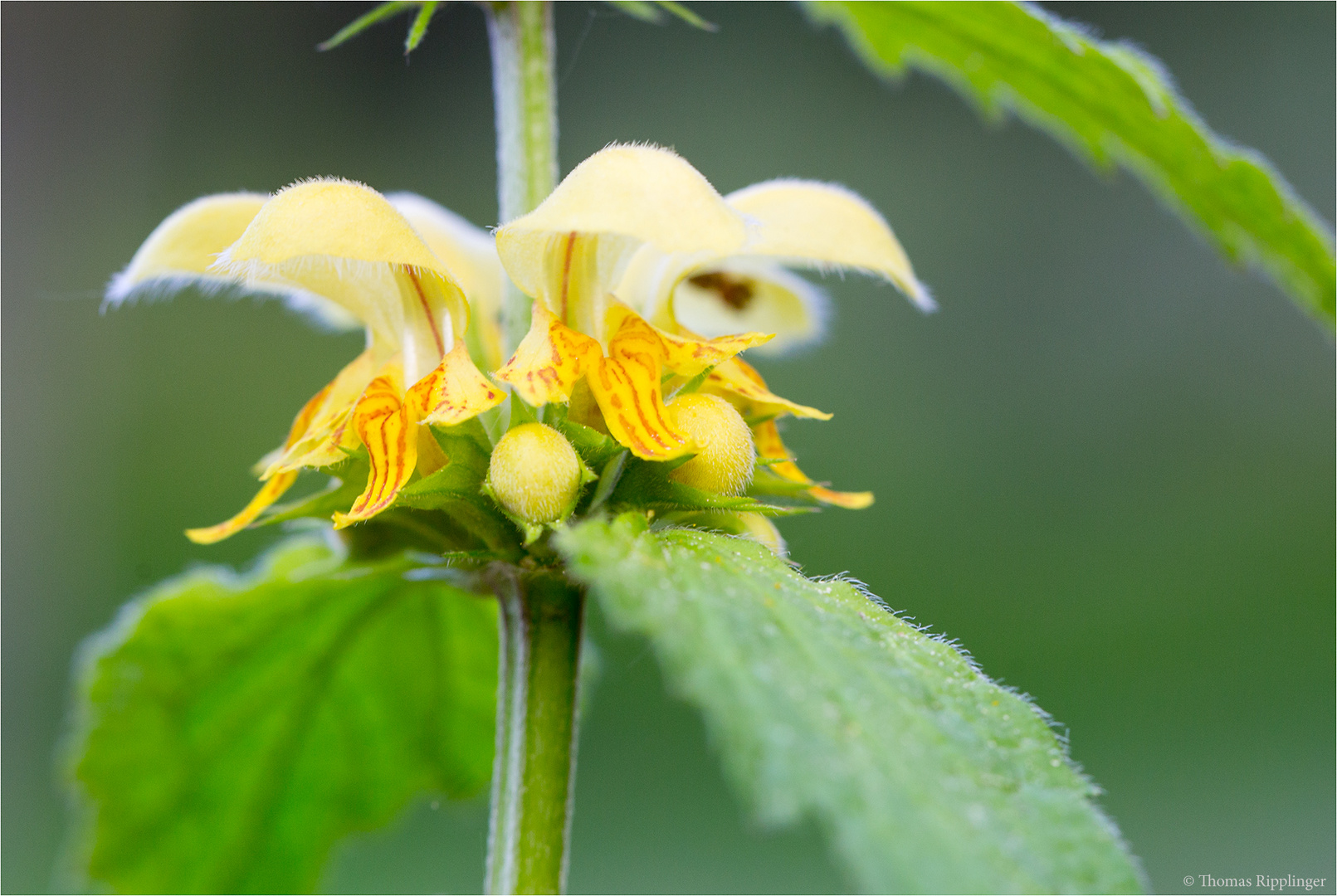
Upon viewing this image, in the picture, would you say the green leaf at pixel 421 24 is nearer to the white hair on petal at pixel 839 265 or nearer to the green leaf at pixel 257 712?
the white hair on petal at pixel 839 265

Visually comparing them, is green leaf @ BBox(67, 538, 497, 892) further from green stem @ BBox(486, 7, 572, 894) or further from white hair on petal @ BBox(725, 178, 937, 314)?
white hair on petal @ BBox(725, 178, 937, 314)

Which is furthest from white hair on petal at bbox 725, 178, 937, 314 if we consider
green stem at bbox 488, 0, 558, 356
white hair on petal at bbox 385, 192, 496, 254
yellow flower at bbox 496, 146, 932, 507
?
white hair on petal at bbox 385, 192, 496, 254

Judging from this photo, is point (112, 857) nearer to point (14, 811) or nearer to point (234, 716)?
point (234, 716)

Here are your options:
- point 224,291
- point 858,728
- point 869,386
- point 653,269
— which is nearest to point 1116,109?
point 653,269

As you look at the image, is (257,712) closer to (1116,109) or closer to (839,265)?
(839,265)

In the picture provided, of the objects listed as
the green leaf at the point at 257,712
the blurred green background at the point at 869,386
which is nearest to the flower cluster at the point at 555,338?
the green leaf at the point at 257,712

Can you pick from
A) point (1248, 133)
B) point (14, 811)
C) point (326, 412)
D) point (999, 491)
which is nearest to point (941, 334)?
point (999, 491)
